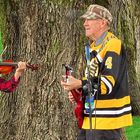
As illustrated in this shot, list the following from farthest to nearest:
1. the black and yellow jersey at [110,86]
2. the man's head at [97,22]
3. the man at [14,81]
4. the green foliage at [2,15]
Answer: the green foliage at [2,15] < the man at [14,81] < the man's head at [97,22] < the black and yellow jersey at [110,86]

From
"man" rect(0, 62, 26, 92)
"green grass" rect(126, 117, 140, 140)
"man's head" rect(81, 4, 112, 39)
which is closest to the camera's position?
"man's head" rect(81, 4, 112, 39)

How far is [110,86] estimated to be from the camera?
4500 mm

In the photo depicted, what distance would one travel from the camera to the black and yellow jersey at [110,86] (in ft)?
14.8

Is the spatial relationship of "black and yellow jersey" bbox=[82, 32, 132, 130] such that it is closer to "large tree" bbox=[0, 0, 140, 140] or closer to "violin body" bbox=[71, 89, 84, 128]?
"violin body" bbox=[71, 89, 84, 128]

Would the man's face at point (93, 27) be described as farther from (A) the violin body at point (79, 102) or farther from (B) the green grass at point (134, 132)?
(B) the green grass at point (134, 132)

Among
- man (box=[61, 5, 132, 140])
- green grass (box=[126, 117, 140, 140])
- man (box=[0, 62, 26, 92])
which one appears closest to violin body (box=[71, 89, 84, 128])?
man (box=[61, 5, 132, 140])

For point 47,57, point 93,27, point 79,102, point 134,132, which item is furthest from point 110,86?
point 134,132

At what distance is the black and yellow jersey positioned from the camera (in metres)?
4.51

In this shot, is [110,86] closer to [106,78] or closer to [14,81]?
[106,78]

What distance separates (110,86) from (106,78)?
0.07 m

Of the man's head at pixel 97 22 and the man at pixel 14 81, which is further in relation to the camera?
the man at pixel 14 81

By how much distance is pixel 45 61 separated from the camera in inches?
233

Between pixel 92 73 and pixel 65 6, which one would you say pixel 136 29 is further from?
pixel 92 73

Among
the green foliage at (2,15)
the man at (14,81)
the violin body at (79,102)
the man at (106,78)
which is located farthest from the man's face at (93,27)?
the green foliage at (2,15)
